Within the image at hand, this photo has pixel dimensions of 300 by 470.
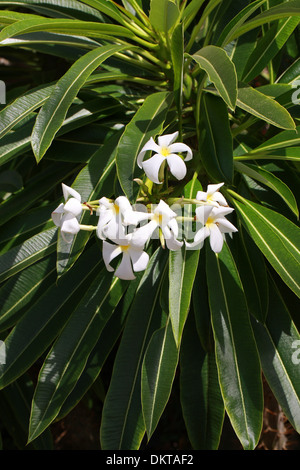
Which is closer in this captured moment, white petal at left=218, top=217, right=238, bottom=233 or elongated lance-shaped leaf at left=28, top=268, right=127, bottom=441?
white petal at left=218, top=217, right=238, bottom=233

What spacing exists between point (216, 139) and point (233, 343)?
0.44 m

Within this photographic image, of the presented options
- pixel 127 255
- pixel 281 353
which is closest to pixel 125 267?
pixel 127 255

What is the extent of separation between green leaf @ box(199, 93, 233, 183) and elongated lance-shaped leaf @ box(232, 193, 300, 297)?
0.25ft

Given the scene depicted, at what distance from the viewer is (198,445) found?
1242 millimetres

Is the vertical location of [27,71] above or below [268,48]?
above

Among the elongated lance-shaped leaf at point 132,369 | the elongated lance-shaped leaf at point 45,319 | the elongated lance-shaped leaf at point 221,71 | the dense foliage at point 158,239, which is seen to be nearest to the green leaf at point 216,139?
the dense foliage at point 158,239

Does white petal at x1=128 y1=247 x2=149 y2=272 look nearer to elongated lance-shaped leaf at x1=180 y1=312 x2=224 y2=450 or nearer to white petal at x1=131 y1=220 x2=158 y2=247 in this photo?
white petal at x1=131 y1=220 x2=158 y2=247

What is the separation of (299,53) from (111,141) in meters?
0.65

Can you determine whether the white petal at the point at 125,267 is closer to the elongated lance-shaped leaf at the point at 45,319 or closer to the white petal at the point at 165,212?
the white petal at the point at 165,212

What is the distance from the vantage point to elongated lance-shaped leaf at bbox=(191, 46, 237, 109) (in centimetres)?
96

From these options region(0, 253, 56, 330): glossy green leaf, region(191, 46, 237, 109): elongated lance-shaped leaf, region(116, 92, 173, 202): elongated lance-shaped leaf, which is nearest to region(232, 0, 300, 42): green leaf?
region(191, 46, 237, 109): elongated lance-shaped leaf

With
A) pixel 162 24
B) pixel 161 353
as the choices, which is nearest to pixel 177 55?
pixel 162 24

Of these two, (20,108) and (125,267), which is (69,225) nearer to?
(125,267)

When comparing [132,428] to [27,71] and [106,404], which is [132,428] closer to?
[106,404]
